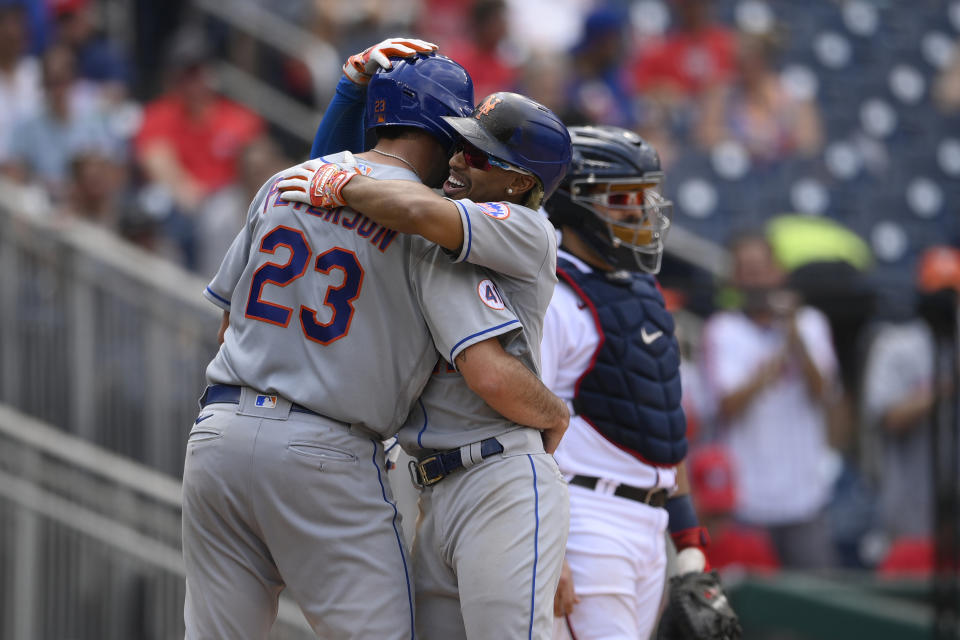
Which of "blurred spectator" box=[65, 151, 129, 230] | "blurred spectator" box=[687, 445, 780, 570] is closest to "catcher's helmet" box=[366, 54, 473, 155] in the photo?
"blurred spectator" box=[687, 445, 780, 570]

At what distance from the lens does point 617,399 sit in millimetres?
3658

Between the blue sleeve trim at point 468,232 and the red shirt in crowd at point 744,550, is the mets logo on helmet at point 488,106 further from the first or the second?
the red shirt in crowd at point 744,550

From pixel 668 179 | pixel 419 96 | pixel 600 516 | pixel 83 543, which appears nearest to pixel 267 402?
pixel 419 96

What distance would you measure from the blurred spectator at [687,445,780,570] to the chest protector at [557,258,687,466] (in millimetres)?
2429

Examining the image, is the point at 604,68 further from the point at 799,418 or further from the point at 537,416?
the point at 537,416

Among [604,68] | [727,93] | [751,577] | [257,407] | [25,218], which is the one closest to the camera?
[257,407]

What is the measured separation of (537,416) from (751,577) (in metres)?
3.62

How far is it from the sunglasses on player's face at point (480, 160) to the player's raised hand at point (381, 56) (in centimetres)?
27

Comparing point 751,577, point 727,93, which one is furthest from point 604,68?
point 751,577

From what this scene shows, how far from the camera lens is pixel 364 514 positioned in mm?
2990

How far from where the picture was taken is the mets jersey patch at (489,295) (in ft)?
9.81

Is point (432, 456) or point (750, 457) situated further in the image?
point (750, 457)

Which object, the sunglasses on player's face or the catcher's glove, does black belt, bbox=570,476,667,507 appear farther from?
the sunglasses on player's face

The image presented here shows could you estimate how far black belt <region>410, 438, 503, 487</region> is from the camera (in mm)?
3055
